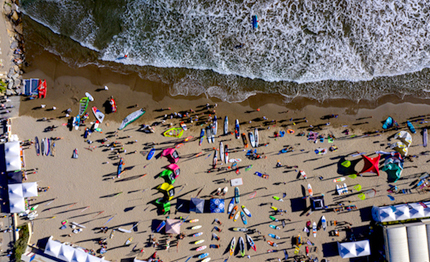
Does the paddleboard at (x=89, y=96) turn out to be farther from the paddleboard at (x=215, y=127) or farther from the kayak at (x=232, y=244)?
the kayak at (x=232, y=244)

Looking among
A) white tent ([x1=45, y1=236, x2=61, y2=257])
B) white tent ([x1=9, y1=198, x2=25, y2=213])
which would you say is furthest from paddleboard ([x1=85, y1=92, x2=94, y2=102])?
white tent ([x1=45, y1=236, x2=61, y2=257])

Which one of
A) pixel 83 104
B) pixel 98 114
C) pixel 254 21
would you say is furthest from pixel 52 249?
pixel 254 21

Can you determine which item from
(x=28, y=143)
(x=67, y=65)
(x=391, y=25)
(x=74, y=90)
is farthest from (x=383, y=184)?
(x=28, y=143)

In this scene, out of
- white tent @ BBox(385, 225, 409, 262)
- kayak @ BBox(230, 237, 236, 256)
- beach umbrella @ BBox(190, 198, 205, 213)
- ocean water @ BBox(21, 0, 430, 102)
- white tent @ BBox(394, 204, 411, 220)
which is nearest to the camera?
white tent @ BBox(385, 225, 409, 262)

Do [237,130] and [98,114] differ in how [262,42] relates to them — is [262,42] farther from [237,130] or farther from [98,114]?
[98,114]

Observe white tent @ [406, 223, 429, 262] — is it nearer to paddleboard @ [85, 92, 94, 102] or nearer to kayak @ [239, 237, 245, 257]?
kayak @ [239, 237, 245, 257]
